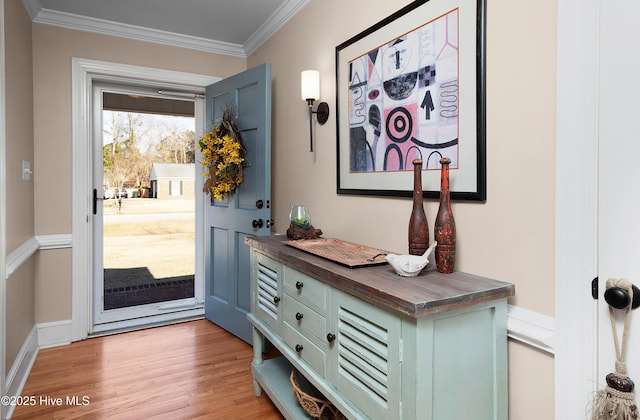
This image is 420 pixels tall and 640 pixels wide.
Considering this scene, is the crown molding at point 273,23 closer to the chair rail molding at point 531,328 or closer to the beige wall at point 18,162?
the beige wall at point 18,162

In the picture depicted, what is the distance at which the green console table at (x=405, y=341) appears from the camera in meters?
1.05

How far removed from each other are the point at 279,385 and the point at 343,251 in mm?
884

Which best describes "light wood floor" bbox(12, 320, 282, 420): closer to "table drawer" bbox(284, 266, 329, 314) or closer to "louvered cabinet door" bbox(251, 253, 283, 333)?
"louvered cabinet door" bbox(251, 253, 283, 333)

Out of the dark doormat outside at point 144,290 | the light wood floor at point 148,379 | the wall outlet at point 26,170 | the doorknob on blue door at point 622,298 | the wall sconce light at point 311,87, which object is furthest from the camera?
the dark doormat outside at point 144,290

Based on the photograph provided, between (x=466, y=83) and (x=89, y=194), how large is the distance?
9.76 ft

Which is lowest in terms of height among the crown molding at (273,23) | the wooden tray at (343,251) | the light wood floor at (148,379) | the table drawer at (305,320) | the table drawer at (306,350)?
the light wood floor at (148,379)

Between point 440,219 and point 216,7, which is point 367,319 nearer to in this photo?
point 440,219

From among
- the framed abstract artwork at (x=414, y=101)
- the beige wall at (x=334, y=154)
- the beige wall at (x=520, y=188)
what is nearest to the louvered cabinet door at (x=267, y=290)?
the beige wall at (x=334, y=154)

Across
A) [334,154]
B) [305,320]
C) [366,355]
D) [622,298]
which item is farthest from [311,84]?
[622,298]

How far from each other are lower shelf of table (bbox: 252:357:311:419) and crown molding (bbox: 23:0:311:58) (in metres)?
2.34

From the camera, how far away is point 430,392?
1.05m

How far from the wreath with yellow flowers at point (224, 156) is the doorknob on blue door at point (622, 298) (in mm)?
2405

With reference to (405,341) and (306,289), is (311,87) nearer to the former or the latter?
(306,289)

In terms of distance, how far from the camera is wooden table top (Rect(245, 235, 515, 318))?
1.03 metres
